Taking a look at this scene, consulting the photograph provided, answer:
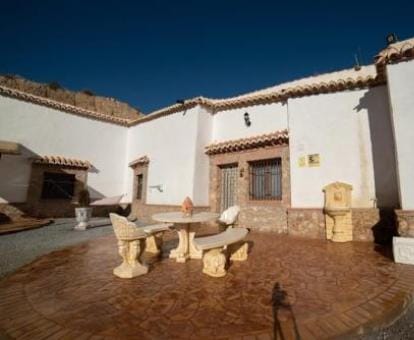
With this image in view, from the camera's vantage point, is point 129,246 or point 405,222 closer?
point 129,246

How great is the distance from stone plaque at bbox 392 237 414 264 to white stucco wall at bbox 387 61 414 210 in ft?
2.51

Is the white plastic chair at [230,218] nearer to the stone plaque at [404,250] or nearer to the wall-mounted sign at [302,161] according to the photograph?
the stone plaque at [404,250]

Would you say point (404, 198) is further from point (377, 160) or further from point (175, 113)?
point (175, 113)

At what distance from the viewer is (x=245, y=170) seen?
392 inches

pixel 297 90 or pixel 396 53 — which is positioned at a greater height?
pixel 297 90

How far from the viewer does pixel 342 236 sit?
6.98 m

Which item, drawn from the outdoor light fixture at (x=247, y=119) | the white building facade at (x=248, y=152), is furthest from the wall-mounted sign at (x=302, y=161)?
the outdoor light fixture at (x=247, y=119)

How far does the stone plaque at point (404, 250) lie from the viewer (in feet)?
15.2

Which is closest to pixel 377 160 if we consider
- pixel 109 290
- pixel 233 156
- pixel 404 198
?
pixel 404 198

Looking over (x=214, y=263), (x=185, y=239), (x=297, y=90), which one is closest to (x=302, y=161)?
(x=297, y=90)

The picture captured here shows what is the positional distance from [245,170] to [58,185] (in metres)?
10.5

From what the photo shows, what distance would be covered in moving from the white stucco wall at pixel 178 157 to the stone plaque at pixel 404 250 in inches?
287

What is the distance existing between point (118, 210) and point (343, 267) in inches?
512

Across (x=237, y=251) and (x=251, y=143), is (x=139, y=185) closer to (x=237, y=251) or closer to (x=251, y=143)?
(x=251, y=143)
